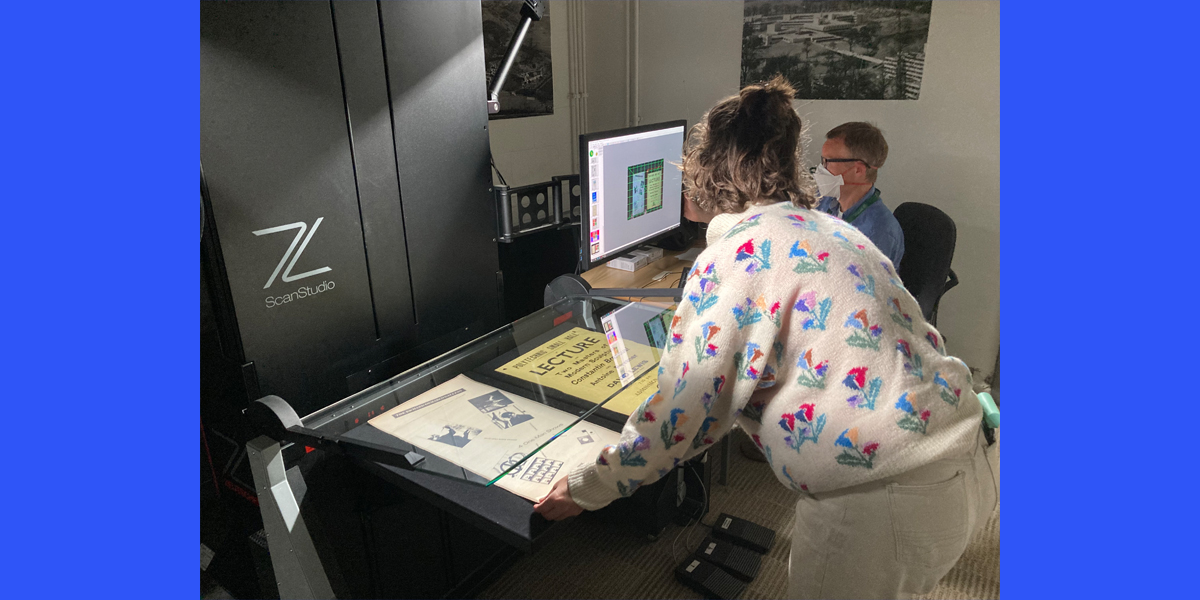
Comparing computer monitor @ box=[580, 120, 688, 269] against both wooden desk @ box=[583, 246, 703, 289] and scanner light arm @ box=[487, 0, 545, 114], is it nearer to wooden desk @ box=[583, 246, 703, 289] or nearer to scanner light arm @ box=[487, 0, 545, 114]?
wooden desk @ box=[583, 246, 703, 289]

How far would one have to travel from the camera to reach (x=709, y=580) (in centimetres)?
179

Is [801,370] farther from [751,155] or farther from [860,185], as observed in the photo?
[860,185]

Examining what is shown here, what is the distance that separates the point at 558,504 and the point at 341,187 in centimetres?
77

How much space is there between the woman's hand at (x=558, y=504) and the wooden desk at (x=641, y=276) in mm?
1091

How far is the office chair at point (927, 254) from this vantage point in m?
1.91

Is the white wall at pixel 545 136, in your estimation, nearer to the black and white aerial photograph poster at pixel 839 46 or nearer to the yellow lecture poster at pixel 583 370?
the black and white aerial photograph poster at pixel 839 46

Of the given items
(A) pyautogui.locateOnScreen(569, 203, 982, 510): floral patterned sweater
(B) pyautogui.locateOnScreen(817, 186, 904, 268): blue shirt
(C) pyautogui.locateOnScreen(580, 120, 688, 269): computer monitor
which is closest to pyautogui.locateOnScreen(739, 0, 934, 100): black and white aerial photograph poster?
(C) pyautogui.locateOnScreen(580, 120, 688, 269): computer monitor

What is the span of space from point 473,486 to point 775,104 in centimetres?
78

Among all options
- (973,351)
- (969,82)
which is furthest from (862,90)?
(973,351)

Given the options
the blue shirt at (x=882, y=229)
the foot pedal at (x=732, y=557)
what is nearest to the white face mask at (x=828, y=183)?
the blue shirt at (x=882, y=229)

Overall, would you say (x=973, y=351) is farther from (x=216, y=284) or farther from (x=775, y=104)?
(x=216, y=284)

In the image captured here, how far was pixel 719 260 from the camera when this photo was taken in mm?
938

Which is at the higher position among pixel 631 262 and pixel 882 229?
pixel 882 229

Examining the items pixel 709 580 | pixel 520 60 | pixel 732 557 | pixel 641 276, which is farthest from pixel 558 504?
pixel 520 60
